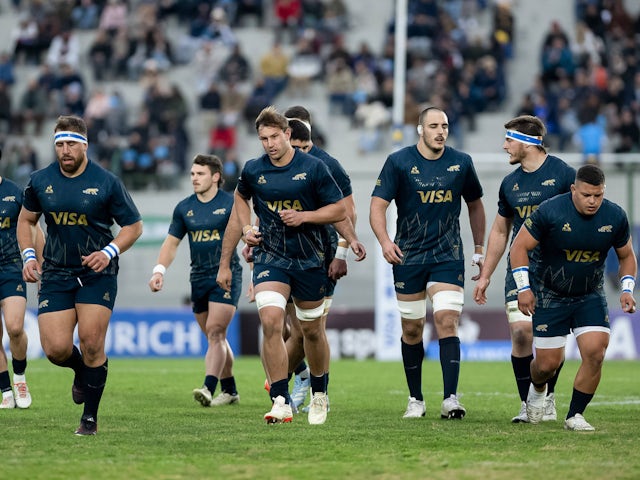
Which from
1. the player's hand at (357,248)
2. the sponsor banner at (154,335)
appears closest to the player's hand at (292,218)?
the player's hand at (357,248)

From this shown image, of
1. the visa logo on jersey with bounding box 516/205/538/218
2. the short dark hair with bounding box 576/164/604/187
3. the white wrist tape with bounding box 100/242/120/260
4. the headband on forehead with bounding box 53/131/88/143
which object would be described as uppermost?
the headband on forehead with bounding box 53/131/88/143

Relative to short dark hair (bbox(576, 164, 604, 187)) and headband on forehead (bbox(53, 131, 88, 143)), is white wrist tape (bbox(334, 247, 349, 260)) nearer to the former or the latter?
short dark hair (bbox(576, 164, 604, 187))

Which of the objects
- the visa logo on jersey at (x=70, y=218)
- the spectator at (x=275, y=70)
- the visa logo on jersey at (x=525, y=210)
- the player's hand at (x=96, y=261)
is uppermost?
the spectator at (x=275, y=70)

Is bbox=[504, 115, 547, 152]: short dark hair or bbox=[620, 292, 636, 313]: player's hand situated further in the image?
bbox=[504, 115, 547, 152]: short dark hair

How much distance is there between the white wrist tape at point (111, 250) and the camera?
9.73 meters

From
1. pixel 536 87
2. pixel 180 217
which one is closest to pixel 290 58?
pixel 536 87

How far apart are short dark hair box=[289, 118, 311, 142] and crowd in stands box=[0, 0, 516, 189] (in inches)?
535

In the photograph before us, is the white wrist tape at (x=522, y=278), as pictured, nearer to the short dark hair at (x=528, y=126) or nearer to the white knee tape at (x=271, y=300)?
the short dark hair at (x=528, y=126)

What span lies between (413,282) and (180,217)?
128 inches

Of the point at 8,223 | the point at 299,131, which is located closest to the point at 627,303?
the point at 299,131

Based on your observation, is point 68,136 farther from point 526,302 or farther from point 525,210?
point 525,210

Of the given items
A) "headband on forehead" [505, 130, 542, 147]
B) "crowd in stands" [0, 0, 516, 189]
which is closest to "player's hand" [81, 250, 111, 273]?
"headband on forehead" [505, 130, 542, 147]

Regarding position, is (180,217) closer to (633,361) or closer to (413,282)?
(413,282)

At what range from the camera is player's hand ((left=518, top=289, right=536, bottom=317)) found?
398 inches
